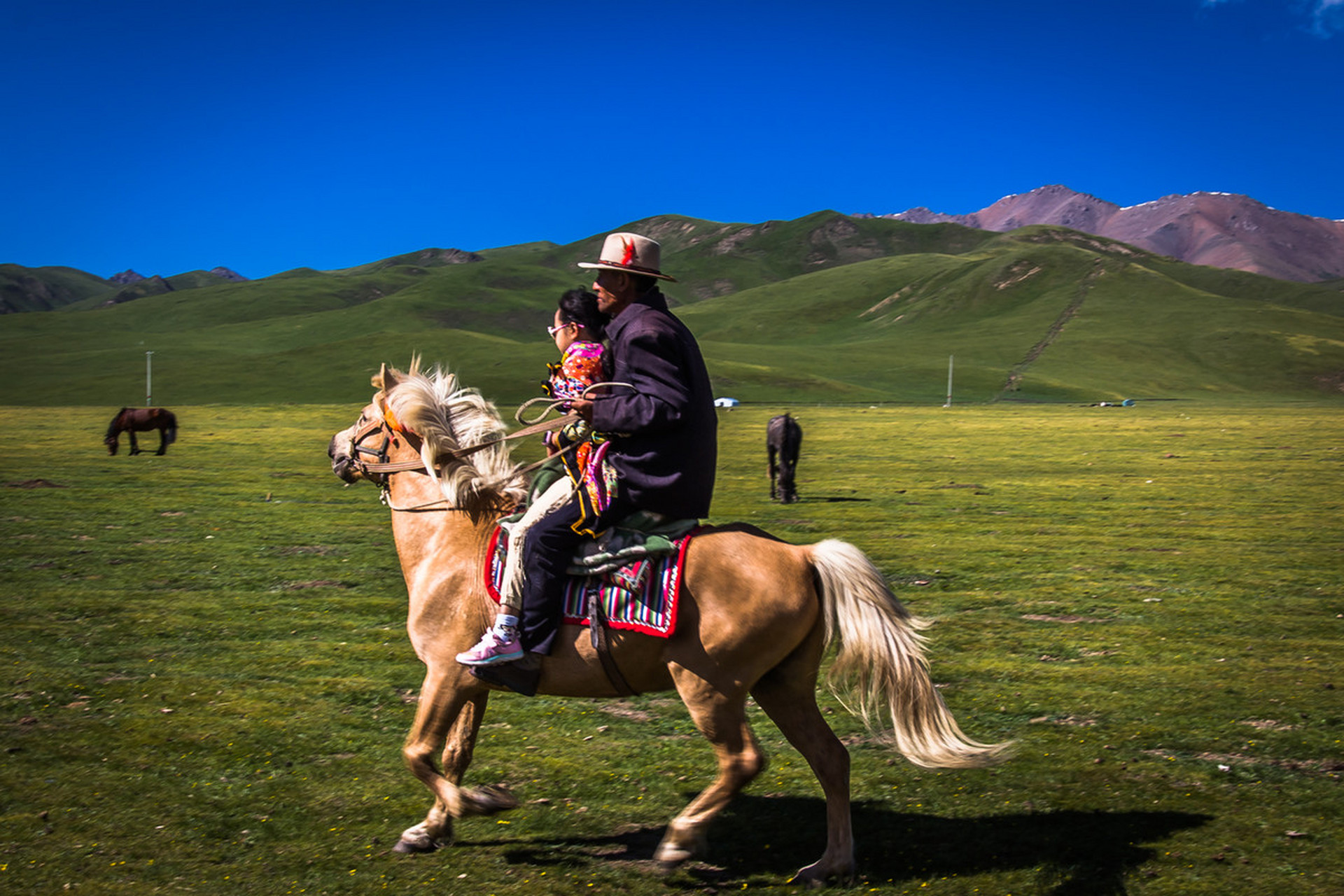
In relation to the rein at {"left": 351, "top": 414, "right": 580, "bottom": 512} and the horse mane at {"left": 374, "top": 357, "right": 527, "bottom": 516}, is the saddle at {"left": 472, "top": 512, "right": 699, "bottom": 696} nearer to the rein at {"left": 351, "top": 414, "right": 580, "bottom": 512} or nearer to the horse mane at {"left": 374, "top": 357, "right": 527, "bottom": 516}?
the horse mane at {"left": 374, "top": 357, "right": 527, "bottom": 516}

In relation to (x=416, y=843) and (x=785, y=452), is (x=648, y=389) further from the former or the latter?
(x=785, y=452)

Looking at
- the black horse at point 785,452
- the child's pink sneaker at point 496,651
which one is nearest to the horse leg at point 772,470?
the black horse at point 785,452

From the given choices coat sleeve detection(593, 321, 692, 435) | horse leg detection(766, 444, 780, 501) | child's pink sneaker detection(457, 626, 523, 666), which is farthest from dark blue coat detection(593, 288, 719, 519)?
horse leg detection(766, 444, 780, 501)

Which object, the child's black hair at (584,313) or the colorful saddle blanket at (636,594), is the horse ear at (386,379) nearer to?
the child's black hair at (584,313)

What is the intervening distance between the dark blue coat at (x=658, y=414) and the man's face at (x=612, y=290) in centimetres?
15

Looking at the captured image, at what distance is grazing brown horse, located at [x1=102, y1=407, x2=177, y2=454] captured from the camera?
3631cm

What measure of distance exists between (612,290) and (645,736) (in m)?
3.91

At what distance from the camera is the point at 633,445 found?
17.0ft

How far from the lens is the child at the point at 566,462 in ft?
17.0

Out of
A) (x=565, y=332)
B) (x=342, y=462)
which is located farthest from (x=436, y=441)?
(x=565, y=332)

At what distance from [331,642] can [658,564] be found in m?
6.52

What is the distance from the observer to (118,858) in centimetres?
541

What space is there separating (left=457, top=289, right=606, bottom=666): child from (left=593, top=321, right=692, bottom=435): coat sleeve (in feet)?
0.88

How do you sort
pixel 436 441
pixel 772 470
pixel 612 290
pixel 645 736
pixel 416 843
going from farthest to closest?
1. pixel 772 470
2. pixel 645 736
3. pixel 436 441
4. pixel 416 843
5. pixel 612 290
